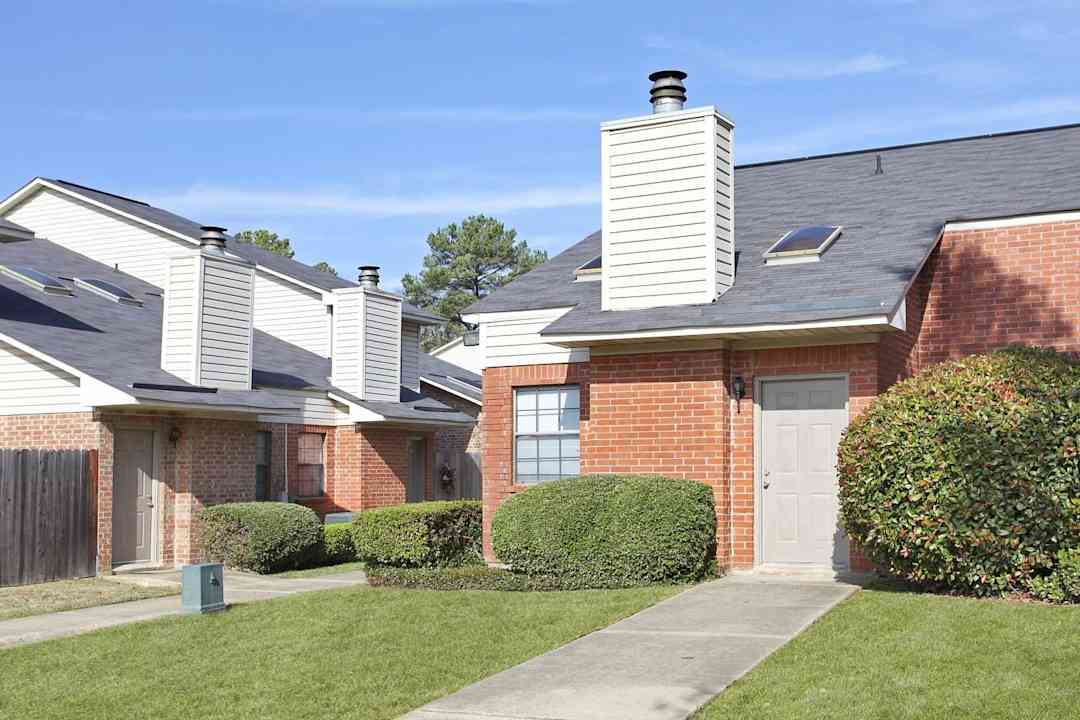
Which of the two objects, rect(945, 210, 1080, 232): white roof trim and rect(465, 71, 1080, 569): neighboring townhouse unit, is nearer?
rect(465, 71, 1080, 569): neighboring townhouse unit

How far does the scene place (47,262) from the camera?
25.7 m

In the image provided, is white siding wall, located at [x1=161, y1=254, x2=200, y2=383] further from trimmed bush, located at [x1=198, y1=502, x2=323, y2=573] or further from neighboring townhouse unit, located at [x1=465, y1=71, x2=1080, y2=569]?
neighboring townhouse unit, located at [x1=465, y1=71, x2=1080, y2=569]

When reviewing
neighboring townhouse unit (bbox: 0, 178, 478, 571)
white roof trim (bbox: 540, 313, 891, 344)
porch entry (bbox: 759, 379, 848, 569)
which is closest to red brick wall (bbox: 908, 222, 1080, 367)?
porch entry (bbox: 759, 379, 848, 569)

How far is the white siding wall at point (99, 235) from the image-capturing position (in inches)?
1072

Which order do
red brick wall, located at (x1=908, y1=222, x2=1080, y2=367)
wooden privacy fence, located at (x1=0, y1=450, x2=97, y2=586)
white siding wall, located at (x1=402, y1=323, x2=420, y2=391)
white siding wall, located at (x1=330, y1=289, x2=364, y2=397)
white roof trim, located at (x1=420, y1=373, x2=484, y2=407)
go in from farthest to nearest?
white roof trim, located at (x1=420, y1=373, x2=484, y2=407) → white siding wall, located at (x1=402, y1=323, x2=420, y2=391) → white siding wall, located at (x1=330, y1=289, x2=364, y2=397) → wooden privacy fence, located at (x1=0, y1=450, x2=97, y2=586) → red brick wall, located at (x1=908, y1=222, x2=1080, y2=367)

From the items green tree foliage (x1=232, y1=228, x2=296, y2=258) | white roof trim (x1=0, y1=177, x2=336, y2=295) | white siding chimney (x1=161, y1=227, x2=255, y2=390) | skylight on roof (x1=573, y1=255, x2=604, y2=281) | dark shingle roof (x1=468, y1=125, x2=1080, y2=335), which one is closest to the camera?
dark shingle roof (x1=468, y1=125, x2=1080, y2=335)

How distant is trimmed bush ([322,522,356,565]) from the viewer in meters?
20.3

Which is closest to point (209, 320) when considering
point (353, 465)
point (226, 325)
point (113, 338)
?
point (226, 325)

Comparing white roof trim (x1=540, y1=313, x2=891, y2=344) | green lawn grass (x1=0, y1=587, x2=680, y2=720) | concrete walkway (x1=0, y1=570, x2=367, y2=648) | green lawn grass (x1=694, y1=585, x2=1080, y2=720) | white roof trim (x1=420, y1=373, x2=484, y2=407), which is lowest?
concrete walkway (x1=0, y1=570, x2=367, y2=648)

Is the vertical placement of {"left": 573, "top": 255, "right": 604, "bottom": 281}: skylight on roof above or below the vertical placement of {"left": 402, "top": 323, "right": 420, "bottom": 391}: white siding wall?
above

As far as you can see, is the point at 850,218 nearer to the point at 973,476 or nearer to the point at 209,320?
the point at 973,476

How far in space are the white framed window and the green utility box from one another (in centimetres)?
496

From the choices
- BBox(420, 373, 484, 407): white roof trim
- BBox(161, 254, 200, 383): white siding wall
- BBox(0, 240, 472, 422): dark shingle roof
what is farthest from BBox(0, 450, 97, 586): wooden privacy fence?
BBox(420, 373, 484, 407): white roof trim

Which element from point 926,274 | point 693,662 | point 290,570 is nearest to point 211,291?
point 290,570
